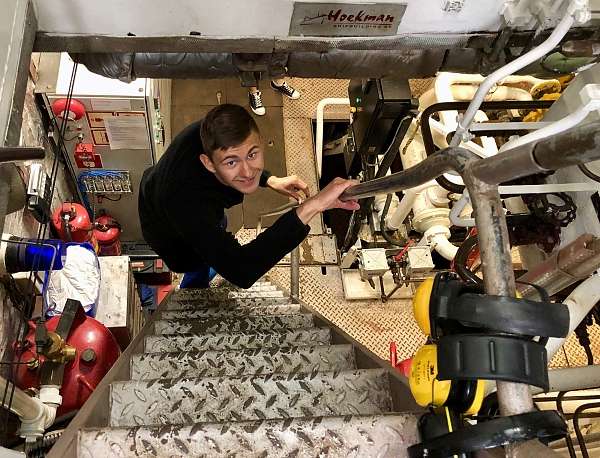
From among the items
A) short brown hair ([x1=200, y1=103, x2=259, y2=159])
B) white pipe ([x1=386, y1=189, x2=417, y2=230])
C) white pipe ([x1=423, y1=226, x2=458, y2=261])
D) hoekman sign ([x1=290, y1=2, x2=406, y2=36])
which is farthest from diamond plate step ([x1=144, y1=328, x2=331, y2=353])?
white pipe ([x1=423, y1=226, x2=458, y2=261])

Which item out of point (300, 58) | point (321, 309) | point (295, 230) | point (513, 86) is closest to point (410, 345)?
point (321, 309)

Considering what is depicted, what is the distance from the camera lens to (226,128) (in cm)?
263

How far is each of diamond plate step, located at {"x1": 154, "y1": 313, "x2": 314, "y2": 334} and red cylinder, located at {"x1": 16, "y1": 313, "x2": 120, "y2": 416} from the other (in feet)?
1.88

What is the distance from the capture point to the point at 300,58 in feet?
8.87

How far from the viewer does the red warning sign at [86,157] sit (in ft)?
16.0

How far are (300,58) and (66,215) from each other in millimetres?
3046

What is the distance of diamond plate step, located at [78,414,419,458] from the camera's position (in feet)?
5.15

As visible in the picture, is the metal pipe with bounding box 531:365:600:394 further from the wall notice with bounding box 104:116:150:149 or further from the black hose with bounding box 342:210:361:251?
the wall notice with bounding box 104:116:150:149

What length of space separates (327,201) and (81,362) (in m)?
2.04

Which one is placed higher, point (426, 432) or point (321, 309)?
point (321, 309)

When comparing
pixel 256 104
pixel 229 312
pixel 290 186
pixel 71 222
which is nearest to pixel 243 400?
pixel 229 312

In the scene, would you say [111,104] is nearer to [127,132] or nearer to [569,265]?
[127,132]

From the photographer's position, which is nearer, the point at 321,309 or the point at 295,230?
the point at 295,230

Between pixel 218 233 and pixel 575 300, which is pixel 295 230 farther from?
pixel 575 300
